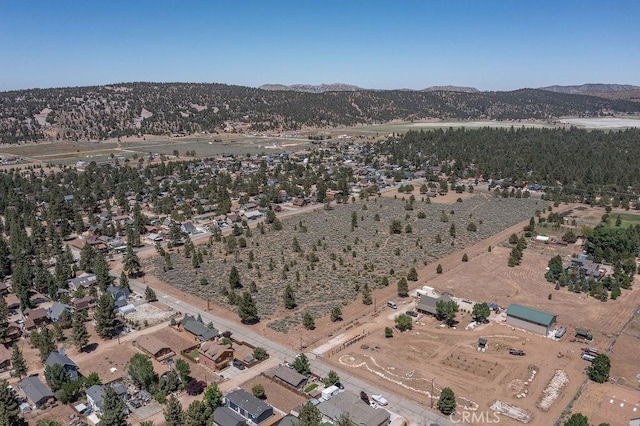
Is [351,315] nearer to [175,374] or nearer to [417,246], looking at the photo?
[175,374]

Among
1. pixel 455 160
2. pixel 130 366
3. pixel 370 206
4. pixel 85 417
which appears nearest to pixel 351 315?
pixel 130 366

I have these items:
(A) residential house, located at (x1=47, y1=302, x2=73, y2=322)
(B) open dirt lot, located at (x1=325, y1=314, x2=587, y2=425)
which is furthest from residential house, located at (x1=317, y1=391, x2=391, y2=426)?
→ (A) residential house, located at (x1=47, y1=302, x2=73, y2=322)

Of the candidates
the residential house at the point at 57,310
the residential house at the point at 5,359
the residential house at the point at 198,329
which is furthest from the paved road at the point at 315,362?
the residential house at the point at 5,359

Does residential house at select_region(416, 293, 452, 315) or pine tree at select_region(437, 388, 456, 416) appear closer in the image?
pine tree at select_region(437, 388, 456, 416)

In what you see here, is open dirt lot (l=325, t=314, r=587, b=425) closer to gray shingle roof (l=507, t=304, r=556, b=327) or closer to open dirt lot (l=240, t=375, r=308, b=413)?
gray shingle roof (l=507, t=304, r=556, b=327)

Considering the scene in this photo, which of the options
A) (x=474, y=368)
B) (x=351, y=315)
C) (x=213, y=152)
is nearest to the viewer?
(x=474, y=368)

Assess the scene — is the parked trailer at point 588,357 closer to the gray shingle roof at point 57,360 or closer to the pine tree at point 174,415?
the pine tree at point 174,415
